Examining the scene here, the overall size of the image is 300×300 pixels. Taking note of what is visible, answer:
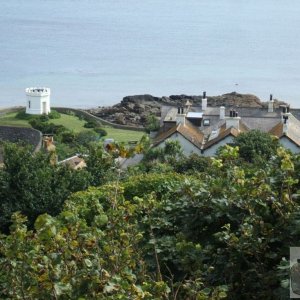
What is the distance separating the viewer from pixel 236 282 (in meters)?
4.50

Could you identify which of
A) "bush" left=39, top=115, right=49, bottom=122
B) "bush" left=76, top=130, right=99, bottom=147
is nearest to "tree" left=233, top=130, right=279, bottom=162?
"bush" left=76, top=130, right=99, bottom=147

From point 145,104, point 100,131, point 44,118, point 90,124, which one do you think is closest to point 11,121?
point 44,118

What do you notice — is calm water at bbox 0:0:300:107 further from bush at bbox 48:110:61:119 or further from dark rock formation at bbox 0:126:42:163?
dark rock formation at bbox 0:126:42:163

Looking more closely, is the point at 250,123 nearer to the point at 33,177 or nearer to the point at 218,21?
the point at 33,177

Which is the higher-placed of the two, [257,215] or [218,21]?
[218,21]

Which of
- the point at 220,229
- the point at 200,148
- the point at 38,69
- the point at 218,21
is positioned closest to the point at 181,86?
the point at 38,69

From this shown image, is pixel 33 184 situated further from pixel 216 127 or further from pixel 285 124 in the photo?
pixel 216 127

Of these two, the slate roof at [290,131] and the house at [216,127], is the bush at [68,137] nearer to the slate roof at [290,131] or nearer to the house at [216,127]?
the house at [216,127]

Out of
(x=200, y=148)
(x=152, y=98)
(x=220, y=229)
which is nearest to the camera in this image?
(x=220, y=229)

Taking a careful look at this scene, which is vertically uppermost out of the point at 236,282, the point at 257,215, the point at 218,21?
the point at 218,21

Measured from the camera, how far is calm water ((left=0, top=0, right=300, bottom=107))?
50.4m

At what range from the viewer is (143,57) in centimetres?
6731

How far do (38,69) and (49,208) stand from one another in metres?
47.0

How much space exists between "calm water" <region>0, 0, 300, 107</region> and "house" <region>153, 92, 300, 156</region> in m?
18.8
